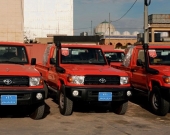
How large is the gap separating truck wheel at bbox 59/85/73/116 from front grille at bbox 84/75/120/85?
2.01 feet

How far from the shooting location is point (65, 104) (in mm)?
8078

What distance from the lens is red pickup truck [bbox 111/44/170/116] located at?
817 centimetres

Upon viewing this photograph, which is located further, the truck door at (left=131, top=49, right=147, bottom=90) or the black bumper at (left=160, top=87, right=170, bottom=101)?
the truck door at (left=131, top=49, right=147, bottom=90)

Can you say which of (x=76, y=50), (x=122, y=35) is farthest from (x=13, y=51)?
(x=122, y=35)

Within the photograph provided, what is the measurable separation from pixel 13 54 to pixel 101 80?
7.98ft

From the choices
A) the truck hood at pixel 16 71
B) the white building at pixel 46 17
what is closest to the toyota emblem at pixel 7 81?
the truck hood at pixel 16 71

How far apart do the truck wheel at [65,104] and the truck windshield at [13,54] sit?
130cm

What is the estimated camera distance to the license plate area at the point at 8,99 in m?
6.93

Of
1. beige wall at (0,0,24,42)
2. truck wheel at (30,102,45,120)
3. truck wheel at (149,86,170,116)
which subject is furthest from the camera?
beige wall at (0,0,24,42)

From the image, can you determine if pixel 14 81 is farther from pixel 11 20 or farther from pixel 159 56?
pixel 11 20

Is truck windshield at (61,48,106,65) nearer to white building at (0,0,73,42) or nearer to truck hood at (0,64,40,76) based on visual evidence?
truck hood at (0,64,40,76)

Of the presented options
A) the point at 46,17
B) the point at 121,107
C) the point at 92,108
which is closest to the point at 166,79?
the point at 121,107

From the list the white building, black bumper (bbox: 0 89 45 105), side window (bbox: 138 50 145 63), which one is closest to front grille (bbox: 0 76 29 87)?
black bumper (bbox: 0 89 45 105)

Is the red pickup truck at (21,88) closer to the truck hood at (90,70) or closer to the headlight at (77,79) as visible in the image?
the headlight at (77,79)
